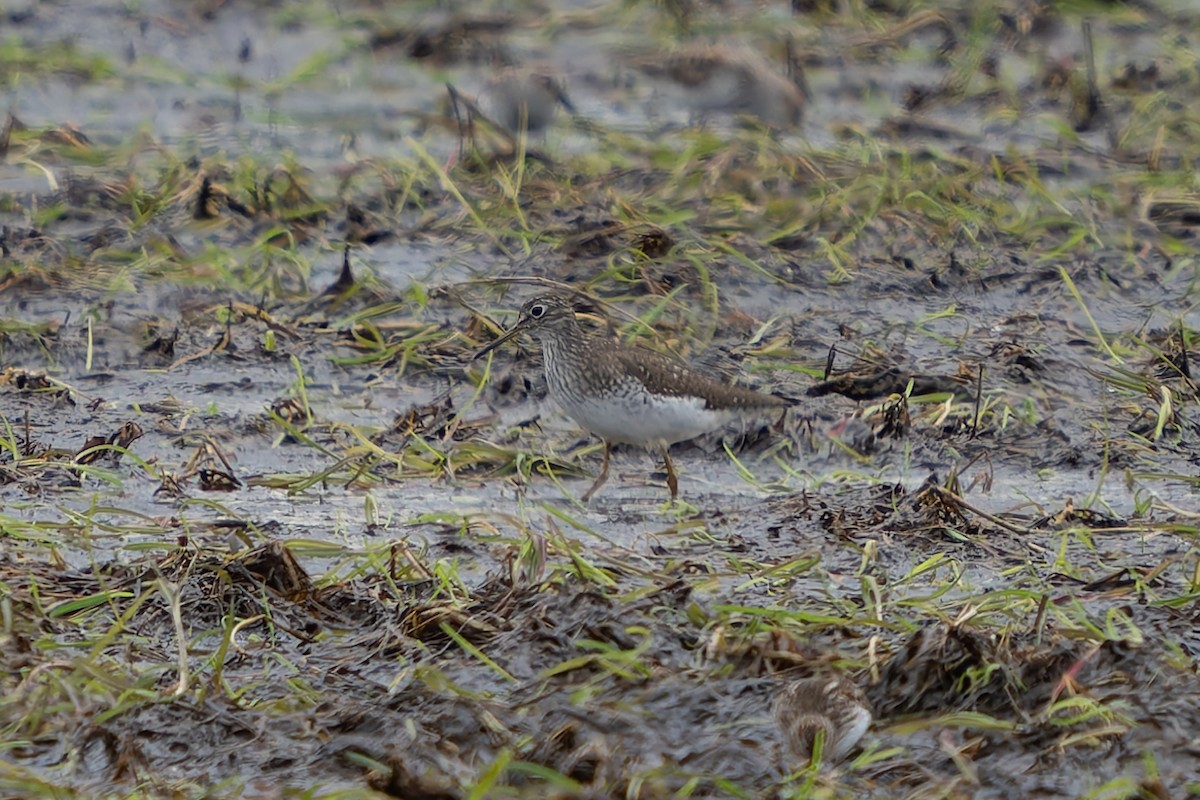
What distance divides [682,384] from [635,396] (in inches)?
8.8

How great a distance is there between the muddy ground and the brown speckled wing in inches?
10.9

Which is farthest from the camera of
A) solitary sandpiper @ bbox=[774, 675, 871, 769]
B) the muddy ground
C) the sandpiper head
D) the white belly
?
the sandpiper head

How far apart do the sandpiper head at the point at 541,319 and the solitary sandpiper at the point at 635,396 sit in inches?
4.2

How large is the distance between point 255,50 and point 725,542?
757cm

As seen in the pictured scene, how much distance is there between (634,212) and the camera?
10.2 meters

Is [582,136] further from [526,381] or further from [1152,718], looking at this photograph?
[1152,718]

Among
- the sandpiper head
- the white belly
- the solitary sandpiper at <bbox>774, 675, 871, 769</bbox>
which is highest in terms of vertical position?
the solitary sandpiper at <bbox>774, 675, 871, 769</bbox>


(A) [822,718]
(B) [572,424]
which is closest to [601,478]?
(B) [572,424]

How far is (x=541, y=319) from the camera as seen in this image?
8383 millimetres

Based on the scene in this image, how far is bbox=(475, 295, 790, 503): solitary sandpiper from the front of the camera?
7.81 meters

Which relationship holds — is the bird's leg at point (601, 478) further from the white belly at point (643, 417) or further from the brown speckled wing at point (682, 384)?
the brown speckled wing at point (682, 384)

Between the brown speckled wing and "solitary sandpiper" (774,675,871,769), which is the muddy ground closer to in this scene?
"solitary sandpiper" (774,675,871,769)

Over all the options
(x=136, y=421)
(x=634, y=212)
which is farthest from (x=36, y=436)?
(x=634, y=212)

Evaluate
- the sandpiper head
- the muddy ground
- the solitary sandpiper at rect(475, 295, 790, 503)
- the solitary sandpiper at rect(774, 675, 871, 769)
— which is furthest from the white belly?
the solitary sandpiper at rect(774, 675, 871, 769)
